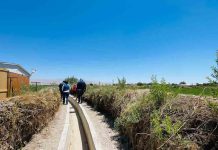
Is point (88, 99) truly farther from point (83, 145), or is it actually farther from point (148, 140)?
point (148, 140)

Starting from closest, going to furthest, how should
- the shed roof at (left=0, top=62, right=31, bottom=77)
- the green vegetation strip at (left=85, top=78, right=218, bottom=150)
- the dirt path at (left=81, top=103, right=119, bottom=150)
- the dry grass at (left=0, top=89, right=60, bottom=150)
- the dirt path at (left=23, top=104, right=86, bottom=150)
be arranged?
the green vegetation strip at (left=85, top=78, right=218, bottom=150), the dry grass at (left=0, top=89, right=60, bottom=150), the dirt path at (left=23, top=104, right=86, bottom=150), the dirt path at (left=81, top=103, right=119, bottom=150), the shed roof at (left=0, top=62, right=31, bottom=77)

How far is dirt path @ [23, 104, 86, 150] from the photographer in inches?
421

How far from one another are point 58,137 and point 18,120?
10.1 feet

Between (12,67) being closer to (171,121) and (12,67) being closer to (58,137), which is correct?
(58,137)

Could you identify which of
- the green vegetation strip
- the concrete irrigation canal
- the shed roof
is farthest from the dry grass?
the shed roof

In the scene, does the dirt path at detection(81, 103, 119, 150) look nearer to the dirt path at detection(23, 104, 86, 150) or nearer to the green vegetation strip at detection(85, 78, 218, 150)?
the green vegetation strip at detection(85, 78, 218, 150)

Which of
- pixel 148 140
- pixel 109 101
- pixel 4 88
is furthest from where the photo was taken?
pixel 109 101

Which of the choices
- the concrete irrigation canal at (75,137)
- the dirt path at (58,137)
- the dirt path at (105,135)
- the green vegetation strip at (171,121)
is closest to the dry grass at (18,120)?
the dirt path at (58,137)

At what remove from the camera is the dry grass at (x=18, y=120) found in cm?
835

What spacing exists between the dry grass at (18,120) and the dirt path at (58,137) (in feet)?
1.08

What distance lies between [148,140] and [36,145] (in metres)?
4.64

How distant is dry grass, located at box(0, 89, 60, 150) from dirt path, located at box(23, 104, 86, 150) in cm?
33

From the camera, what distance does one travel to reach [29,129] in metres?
11.0

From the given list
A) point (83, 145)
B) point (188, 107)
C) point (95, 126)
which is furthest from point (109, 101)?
point (188, 107)
